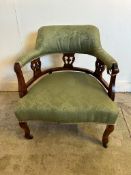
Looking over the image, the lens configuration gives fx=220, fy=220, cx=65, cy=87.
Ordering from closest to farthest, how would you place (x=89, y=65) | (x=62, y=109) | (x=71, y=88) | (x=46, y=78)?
1. (x=62, y=109)
2. (x=71, y=88)
3. (x=46, y=78)
4. (x=89, y=65)

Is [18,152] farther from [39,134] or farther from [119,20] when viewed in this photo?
[119,20]

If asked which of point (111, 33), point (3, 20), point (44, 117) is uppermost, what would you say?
point (3, 20)

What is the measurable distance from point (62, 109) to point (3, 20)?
120cm

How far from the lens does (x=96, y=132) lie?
1931mm

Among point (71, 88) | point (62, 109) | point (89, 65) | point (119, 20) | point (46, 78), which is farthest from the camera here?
point (89, 65)

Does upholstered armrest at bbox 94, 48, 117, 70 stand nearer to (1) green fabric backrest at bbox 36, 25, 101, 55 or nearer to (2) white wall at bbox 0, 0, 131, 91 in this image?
(1) green fabric backrest at bbox 36, 25, 101, 55

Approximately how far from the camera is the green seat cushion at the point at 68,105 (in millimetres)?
1552

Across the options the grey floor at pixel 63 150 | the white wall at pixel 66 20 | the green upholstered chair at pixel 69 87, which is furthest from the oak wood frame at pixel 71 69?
the white wall at pixel 66 20

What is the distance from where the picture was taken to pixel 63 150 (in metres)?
1.75

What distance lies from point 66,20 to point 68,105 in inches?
38.1

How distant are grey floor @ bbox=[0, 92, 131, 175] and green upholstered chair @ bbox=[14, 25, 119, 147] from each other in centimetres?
11

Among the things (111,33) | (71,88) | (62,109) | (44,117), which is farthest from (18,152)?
(111,33)

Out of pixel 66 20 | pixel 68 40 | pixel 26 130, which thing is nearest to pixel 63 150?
pixel 26 130

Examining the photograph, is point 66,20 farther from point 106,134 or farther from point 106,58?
point 106,134
